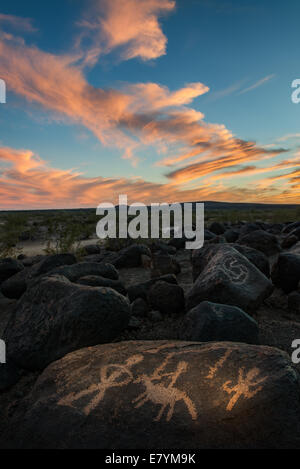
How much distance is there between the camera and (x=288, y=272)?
193 inches

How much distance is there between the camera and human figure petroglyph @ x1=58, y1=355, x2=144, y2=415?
1.90m

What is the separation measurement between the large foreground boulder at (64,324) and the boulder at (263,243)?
589 centimetres

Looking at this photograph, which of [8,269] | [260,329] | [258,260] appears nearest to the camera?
[260,329]

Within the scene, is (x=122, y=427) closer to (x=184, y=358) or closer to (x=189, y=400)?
(x=189, y=400)

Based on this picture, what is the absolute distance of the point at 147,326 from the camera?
12.6 ft

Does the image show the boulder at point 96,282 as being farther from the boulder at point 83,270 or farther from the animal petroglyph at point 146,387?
the animal petroglyph at point 146,387

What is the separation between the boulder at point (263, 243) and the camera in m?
8.04

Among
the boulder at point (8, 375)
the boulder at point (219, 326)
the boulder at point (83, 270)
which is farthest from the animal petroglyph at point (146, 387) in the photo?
the boulder at point (83, 270)

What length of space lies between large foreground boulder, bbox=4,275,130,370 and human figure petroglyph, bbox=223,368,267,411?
57.7 inches

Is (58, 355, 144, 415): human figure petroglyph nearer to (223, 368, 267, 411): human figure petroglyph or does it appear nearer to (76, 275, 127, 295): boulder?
(223, 368, 267, 411): human figure petroglyph

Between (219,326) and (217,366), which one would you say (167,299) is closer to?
(219,326)

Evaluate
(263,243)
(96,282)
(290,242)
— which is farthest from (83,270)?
(290,242)

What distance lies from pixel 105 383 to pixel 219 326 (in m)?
1.36

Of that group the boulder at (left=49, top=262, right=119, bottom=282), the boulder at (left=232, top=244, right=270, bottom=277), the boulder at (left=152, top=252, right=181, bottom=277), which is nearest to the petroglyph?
the boulder at (left=49, top=262, right=119, bottom=282)
